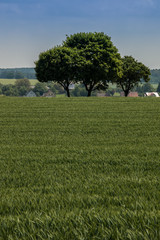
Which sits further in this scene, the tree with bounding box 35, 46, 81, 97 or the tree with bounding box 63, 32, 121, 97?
the tree with bounding box 63, 32, 121, 97

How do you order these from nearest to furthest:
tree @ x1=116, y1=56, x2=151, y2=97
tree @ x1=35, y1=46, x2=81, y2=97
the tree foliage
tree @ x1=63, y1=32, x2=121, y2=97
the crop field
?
the crop field, tree @ x1=35, y1=46, x2=81, y2=97, the tree foliage, tree @ x1=63, y1=32, x2=121, y2=97, tree @ x1=116, y1=56, x2=151, y2=97

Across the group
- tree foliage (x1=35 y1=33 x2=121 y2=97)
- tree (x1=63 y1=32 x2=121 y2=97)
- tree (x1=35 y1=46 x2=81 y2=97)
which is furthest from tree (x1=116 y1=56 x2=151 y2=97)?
tree (x1=35 y1=46 x2=81 y2=97)

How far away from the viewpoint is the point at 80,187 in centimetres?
540

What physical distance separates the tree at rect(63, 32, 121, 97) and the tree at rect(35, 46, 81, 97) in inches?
60.3

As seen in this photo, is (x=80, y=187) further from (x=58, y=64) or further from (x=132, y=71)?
(x=132, y=71)

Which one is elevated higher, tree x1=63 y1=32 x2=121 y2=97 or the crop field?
tree x1=63 y1=32 x2=121 y2=97

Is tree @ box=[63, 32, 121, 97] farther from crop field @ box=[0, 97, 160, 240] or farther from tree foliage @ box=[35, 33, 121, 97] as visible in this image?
crop field @ box=[0, 97, 160, 240]

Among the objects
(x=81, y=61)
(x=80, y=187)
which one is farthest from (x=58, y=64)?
(x=80, y=187)

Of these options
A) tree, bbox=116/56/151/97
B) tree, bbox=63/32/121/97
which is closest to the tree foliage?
tree, bbox=63/32/121/97

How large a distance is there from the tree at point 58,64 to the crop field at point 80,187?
48.2 m

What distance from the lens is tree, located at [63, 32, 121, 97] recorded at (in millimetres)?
59969

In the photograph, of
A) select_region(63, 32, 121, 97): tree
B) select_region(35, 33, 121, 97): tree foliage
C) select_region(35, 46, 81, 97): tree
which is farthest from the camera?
select_region(63, 32, 121, 97): tree

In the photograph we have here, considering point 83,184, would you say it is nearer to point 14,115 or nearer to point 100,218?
point 100,218

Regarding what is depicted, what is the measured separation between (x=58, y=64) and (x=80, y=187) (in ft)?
183
